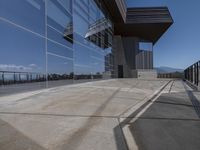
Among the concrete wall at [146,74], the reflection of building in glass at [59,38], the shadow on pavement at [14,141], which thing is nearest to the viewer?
the shadow on pavement at [14,141]

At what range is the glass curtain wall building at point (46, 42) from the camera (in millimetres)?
10172

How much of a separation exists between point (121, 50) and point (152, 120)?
32.3 m

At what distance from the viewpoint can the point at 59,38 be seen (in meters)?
14.4

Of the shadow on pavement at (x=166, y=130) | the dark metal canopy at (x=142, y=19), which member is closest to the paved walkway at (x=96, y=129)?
the shadow on pavement at (x=166, y=130)

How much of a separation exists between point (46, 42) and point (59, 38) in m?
2.09

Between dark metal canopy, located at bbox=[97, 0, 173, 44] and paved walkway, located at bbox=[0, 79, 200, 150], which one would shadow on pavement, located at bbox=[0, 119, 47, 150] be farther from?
dark metal canopy, located at bbox=[97, 0, 173, 44]

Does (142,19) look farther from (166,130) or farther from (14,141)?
(14,141)

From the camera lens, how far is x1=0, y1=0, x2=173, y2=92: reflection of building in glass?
10.4 metres

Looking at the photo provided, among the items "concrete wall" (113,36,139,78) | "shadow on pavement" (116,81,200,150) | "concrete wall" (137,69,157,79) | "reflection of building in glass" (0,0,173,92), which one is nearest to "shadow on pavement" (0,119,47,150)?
"shadow on pavement" (116,81,200,150)

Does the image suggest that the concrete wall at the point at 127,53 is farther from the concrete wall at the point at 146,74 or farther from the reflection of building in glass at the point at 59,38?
the reflection of building in glass at the point at 59,38

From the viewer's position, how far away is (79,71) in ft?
55.6

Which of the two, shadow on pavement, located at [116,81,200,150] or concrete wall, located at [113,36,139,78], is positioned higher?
concrete wall, located at [113,36,139,78]

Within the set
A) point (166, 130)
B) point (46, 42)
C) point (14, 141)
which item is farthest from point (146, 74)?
point (14, 141)

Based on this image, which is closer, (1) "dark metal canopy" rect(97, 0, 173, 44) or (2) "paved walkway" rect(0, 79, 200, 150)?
(2) "paved walkway" rect(0, 79, 200, 150)
